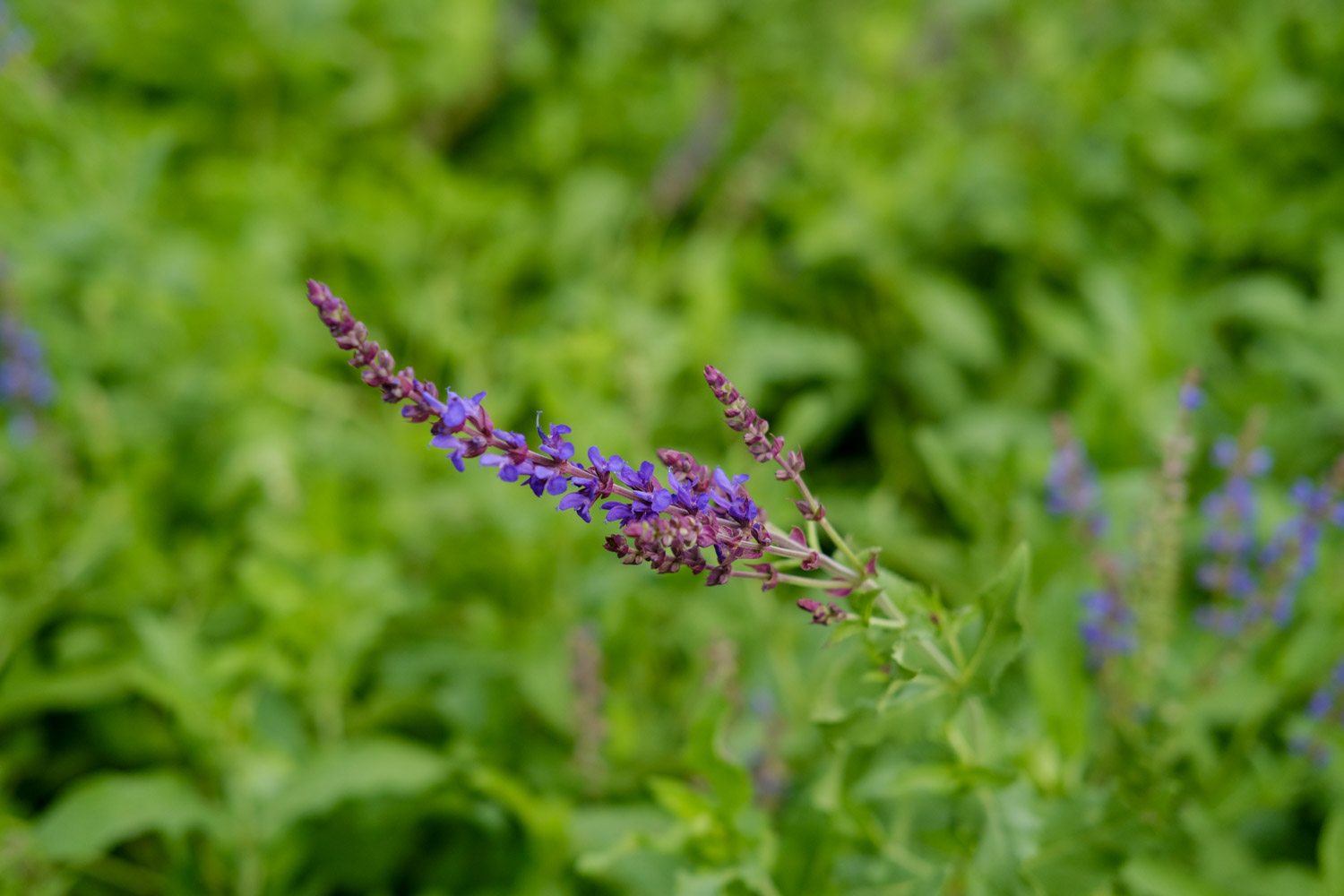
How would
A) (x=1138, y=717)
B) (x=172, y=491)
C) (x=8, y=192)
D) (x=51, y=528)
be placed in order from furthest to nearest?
(x=8, y=192)
(x=172, y=491)
(x=51, y=528)
(x=1138, y=717)

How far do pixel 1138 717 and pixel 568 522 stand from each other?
1.50m

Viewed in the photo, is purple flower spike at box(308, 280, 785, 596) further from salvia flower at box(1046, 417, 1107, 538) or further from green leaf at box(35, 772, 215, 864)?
green leaf at box(35, 772, 215, 864)

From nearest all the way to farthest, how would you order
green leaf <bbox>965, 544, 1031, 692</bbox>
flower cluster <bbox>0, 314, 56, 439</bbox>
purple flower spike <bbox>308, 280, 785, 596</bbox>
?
purple flower spike <bbox>308, 280, 785, 596</bbox> → green leaf <bbox>965, 544, 1031, 692</bbox> → flower cluster <bbox>0, 314, 56, 439</bbox>

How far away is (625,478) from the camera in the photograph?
48.9 inches

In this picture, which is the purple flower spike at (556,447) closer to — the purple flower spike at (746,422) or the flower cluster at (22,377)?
the purple flower spike at (746,422)

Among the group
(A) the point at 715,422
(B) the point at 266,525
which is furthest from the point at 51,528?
(A) the point at 715,422

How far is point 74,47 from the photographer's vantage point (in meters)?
4.56

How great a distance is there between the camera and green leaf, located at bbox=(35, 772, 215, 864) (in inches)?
84.6

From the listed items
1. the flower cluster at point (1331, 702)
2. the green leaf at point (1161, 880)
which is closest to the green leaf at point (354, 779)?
the green leaf at point (1161, 880)

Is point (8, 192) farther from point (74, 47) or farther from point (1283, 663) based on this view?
point (1283, 663)

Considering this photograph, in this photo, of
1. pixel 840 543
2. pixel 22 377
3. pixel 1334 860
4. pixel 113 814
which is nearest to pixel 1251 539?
pixel 1334 860

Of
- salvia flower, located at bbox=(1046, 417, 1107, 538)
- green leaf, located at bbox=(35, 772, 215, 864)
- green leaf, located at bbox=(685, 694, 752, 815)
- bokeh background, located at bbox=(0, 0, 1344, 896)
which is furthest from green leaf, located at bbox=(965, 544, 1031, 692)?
green leaf, located at bbox=(35, 772, 215, 864)

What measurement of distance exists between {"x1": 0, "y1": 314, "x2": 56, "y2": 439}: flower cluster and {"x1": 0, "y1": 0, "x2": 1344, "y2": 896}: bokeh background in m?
0.10

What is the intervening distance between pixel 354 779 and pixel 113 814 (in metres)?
0.53
